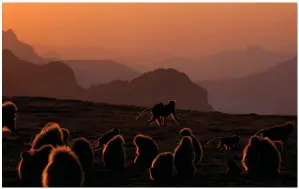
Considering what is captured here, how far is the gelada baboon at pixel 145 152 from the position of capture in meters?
6.80

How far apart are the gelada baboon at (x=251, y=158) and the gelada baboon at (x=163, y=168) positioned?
1.14 m

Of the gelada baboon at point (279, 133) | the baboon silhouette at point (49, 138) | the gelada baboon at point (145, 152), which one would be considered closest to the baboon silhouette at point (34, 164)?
the baboon silhouette at point (49, 138)

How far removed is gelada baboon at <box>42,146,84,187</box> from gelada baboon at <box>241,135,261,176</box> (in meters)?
2.69

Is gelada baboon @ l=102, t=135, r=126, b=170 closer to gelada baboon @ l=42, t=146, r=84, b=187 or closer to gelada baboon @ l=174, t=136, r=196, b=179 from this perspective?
gelada baboon @ l=174, t=136, r=196, b=179

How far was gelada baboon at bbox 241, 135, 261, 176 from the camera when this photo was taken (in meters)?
6.68

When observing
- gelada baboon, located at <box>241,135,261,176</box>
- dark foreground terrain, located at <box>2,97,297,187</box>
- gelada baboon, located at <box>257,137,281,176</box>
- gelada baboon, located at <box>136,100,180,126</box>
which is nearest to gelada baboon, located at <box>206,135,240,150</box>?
dark foreground terrain, located at <box>2,97,297,187</box>

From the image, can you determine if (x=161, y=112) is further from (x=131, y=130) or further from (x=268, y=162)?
(x=268, y=162)

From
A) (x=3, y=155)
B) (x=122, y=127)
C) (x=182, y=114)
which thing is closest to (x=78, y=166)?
(x=3, y=155)

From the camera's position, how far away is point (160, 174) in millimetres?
6164

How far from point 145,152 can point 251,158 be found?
56.1 inches

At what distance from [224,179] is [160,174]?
2.79 ft

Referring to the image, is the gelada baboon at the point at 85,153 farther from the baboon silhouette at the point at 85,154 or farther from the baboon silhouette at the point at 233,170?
the baboon silhouette at the point at 233,170

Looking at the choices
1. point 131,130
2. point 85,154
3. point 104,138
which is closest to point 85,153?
point 85,154

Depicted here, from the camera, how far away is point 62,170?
188 inches
